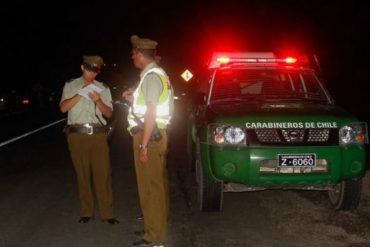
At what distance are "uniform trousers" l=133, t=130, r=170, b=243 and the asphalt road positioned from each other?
30 centimetres

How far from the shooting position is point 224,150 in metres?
5.90

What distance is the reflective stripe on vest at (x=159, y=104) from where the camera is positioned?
482 centimetres

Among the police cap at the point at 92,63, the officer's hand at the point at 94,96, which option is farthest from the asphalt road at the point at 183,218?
the police cap at the point at 92,63

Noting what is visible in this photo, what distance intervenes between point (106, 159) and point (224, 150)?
1.25m

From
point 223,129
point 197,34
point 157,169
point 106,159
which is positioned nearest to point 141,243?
point 157,169

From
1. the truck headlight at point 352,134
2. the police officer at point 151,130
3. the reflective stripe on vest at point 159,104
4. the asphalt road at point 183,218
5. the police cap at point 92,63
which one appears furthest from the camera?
the truck headlight at point 352,134

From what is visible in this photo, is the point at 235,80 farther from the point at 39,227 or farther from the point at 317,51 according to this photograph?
the point at 317,51

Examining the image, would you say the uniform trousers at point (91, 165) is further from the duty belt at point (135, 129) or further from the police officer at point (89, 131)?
the duty belt at point (135, 129)

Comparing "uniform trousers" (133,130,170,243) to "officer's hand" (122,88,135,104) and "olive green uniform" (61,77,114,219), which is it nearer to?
"officer's hand" (122,88,135,104)

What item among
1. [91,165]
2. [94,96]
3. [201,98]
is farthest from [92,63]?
[201,98]

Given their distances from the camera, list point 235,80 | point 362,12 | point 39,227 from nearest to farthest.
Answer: point 39,227, point 235,80, point 362,12

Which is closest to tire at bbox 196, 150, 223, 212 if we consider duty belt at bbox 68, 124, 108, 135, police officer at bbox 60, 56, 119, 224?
police officer at bbox 60, 56, 119, 224

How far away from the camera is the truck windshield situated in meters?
7.04

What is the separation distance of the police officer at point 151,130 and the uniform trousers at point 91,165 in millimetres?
982
